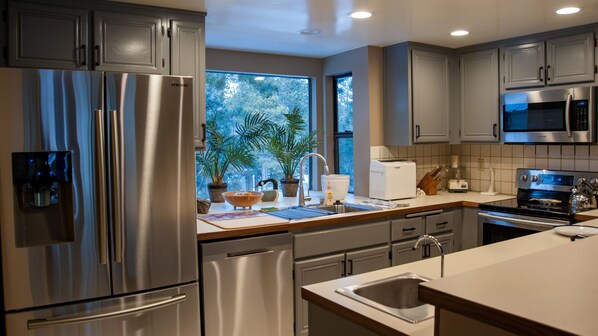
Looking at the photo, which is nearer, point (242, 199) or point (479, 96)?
point (242, 199)

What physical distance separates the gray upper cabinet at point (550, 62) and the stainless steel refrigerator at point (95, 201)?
8.54ft

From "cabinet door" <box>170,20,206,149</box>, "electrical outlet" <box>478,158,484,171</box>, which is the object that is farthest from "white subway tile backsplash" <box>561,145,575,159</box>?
"cabinet door" <box>170,20,206,149</box>

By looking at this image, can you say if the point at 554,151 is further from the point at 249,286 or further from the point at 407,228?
the point at 249,286

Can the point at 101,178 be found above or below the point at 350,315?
above

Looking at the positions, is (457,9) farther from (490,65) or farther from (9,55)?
(9,55)

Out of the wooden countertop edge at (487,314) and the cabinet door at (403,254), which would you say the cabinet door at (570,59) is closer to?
the cabinet door at (403,254)

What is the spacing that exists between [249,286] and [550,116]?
246 cm

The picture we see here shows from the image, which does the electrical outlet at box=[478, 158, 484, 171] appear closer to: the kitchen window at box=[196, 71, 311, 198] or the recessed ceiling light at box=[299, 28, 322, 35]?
the kitchen window at box=[196, 71, 311, 198]

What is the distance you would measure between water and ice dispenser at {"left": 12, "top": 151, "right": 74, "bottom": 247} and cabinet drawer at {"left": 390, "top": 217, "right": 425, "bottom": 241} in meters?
2.10

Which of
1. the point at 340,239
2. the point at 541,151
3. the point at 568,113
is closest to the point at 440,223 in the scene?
the point at 340,239

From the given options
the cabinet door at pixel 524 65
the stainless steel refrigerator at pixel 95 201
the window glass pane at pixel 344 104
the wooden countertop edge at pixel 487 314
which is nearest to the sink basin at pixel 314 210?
the stainless steel refrigerator at pixel 95 201

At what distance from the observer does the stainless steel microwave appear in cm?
334

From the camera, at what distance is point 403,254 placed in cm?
349

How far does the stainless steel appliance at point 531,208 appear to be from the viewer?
326 centimetres
